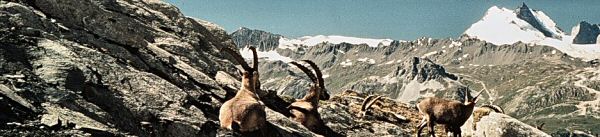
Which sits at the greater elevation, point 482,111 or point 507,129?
point 482,111

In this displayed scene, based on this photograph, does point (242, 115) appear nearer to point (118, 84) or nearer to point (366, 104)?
point (118, 84)

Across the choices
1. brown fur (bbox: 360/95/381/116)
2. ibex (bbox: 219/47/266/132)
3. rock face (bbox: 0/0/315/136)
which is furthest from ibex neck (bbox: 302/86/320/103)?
ibex (bbox: 219/47/266/132)

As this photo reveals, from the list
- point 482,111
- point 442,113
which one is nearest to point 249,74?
point 442,113

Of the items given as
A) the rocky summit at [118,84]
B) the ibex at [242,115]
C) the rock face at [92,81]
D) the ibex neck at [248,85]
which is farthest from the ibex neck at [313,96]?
the ibex at [242,115]

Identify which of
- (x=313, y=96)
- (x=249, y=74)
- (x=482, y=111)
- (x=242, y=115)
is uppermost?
(x=249, y=74)

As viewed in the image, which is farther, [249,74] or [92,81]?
[249,74]

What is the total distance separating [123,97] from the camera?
14.1m

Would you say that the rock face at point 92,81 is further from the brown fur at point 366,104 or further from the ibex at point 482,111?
the ibex at point 482,111

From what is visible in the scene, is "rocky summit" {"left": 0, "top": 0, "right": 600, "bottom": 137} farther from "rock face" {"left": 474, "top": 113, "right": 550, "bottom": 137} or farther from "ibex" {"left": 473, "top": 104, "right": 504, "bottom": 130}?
"ibex" {"left": 473, "top": 104, "right": 504, "bottom": 130}

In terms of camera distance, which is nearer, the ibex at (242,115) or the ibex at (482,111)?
the ibex at (242,115)

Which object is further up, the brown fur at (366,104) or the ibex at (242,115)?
the brown fur at (366,104)

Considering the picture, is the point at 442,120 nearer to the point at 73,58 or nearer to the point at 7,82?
the point at 73,58

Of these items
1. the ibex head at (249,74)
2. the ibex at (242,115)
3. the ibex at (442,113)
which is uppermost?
the ibex head at (249,74)

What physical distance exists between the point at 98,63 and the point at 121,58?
61.0 inches
